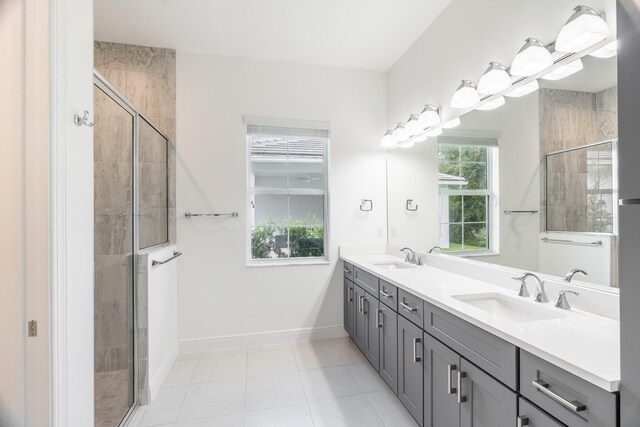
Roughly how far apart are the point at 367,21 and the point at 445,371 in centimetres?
254

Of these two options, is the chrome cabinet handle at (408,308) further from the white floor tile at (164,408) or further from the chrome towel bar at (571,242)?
the white floor tile at (164,408)

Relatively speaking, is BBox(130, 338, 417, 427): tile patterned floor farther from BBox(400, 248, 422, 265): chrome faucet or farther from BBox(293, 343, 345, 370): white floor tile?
BBox(400, 248, 422, 265): chrome faucet

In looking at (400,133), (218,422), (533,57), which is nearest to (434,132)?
(400,133)

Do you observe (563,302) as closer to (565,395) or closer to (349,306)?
(565,395)

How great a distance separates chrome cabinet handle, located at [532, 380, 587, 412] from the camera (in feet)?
2.84

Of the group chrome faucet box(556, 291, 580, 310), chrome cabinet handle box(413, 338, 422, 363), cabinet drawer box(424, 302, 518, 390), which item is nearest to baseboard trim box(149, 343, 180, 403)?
chrome cabinet handle box(413, 338, 422, 363)

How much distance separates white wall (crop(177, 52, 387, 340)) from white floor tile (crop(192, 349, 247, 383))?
194 millimetres

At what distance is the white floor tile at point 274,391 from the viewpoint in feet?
6.82

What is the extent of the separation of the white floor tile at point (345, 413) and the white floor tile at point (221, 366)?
0.77 m

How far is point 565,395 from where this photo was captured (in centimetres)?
92

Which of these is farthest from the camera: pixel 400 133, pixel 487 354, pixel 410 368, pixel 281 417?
pixel 400 133

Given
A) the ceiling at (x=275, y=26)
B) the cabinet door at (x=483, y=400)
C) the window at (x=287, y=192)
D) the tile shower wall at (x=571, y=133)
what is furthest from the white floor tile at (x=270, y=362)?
the ceiling at (x=275, y=26)

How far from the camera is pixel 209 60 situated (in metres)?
2.91

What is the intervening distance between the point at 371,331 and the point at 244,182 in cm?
178
